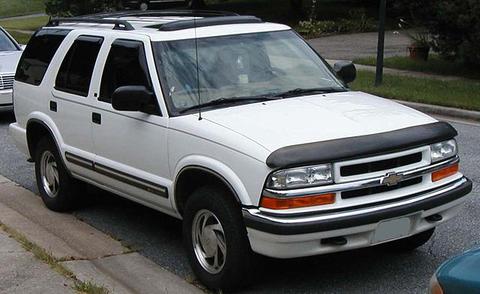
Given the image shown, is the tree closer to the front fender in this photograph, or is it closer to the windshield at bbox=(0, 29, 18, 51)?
the windshield at bbox=(0, 29, 18, 51)

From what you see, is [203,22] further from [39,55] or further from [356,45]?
[356,45]

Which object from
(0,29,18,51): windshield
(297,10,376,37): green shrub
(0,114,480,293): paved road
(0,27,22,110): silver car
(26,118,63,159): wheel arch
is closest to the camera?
(0,114,480,293): paved road

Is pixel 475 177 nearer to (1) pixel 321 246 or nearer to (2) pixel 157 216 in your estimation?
(2) pixel 157 216

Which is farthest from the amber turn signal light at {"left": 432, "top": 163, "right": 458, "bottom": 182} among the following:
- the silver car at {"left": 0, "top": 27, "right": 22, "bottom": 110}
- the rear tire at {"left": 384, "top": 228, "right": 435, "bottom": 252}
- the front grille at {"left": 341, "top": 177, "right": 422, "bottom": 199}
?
the silver car at {"left": 0, "top": 27, "right": 22, "bottom": 110}

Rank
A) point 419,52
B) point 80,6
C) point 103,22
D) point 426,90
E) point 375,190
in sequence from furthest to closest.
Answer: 1. point 80,6
2. point 419,52
3. point 426,90
4. point 103,22
5. point 375,190

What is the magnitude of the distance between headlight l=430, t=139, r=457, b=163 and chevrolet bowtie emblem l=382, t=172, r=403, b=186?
1.27ft

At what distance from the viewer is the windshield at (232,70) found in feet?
17.1

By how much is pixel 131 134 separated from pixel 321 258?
1675mm

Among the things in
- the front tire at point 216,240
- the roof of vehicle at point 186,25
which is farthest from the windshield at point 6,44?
the front tire at point 216,240

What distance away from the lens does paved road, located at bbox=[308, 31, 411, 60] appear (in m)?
19.8

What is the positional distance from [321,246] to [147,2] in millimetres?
30090

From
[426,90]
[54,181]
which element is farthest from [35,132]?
[426,90]

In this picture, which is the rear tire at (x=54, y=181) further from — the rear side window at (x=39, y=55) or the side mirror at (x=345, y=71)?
the side mirror at (x=345, y=71)

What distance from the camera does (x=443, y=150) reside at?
4.78 metres
